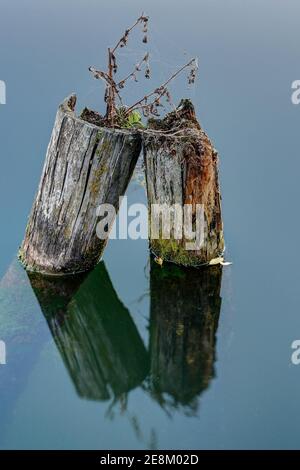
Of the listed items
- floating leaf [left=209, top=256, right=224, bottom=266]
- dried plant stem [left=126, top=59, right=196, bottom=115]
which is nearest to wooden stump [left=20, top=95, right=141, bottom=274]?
dried plant stem [left=126, top=59, right=196, bottom=115]

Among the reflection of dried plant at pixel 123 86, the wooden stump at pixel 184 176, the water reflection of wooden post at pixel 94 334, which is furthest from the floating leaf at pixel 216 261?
the reflection of dried plant at pixel 123 86

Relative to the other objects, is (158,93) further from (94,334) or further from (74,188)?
(94,334)

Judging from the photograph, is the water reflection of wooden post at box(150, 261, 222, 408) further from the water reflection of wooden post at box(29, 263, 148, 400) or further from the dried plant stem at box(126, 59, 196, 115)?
the dried plant stem at box(126, 59, 196, 115)

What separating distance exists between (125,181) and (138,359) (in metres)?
1.06

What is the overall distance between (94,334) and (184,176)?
103 centimetres

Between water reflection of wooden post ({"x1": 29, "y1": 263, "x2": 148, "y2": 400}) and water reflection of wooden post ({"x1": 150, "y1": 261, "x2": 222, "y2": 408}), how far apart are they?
0.39ft

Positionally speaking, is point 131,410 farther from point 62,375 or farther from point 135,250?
point 135,250

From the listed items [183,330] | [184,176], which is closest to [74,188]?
[184,176]

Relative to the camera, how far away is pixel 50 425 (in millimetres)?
2848

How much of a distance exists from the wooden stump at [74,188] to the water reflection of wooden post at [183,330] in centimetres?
53

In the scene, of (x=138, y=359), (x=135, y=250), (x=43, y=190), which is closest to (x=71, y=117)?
(x=43, y=190)

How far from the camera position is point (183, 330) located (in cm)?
345
